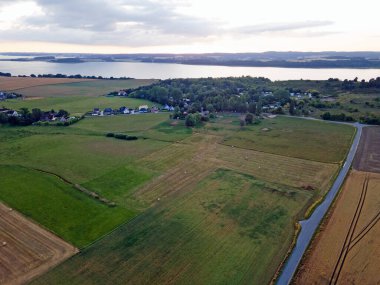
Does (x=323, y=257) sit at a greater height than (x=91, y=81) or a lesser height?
lesser

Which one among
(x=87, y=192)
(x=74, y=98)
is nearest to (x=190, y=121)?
(x=87, y=192)

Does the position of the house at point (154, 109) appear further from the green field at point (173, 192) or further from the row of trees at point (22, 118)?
the row of trees at point (22, 118)

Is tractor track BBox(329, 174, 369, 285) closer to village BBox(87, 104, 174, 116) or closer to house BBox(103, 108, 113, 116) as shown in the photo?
village BBox(87, 104, 174, 116)

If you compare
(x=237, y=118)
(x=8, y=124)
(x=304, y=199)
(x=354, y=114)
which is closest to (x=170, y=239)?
(x=304, y=199)

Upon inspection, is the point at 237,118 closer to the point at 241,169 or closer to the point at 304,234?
the point at 241,169

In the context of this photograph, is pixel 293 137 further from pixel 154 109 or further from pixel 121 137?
pixel 154 109

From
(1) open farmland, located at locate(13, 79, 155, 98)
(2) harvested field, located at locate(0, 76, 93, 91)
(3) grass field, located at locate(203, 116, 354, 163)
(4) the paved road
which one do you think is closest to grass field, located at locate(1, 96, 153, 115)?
(1) open farmland, located at locate(13, 79, 155, 98)
